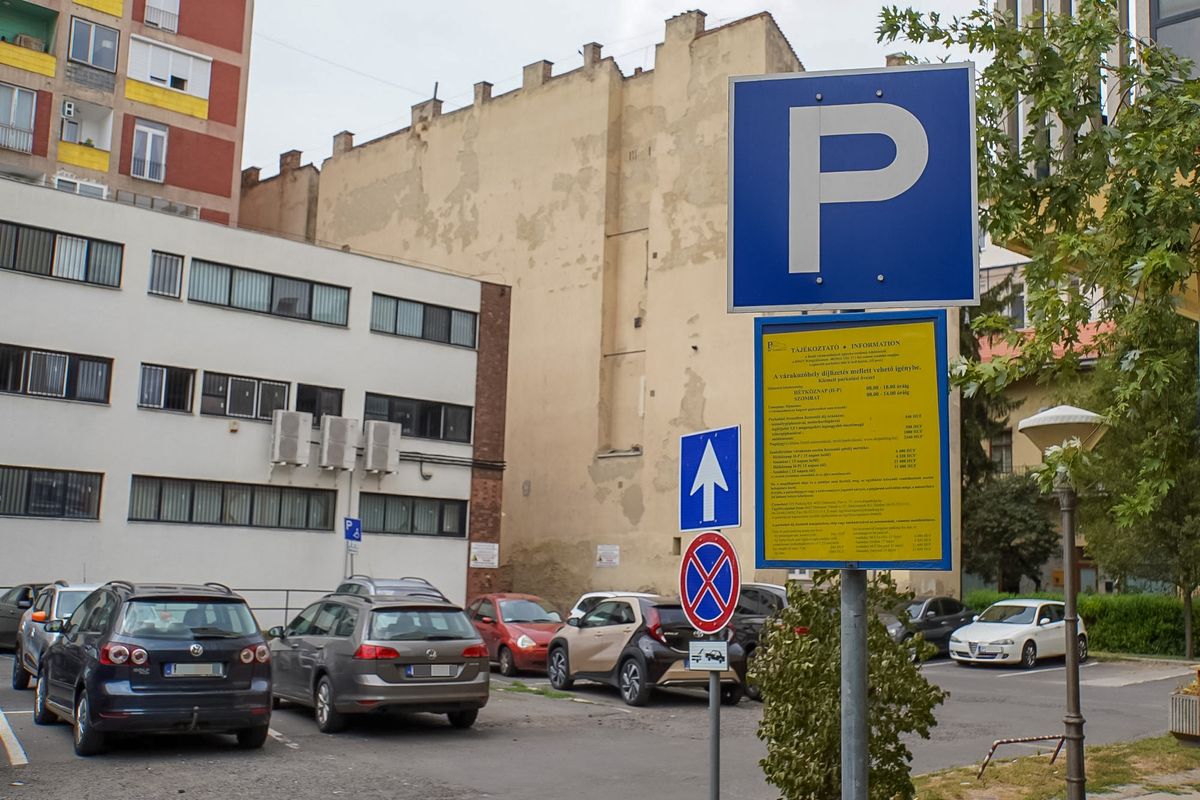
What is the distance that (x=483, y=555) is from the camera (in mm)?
37844

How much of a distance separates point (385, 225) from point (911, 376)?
50.2m

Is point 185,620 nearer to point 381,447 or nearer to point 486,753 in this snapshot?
point 486,753

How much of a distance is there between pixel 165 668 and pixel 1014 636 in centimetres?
2254

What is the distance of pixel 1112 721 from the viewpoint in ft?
61.9

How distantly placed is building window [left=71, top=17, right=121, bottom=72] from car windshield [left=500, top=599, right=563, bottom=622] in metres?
24.2

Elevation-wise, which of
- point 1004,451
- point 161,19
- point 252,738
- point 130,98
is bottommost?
point 252,738

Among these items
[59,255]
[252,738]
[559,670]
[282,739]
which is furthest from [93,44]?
[252,738]

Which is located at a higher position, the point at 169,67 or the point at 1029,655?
the point at 169,67

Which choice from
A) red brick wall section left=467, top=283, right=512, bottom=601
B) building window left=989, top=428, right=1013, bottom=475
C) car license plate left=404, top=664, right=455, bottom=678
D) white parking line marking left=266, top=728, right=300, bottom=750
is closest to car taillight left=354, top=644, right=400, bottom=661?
car license plate left=404, top=664, right=455, bottom=678

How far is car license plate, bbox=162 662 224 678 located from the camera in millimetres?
12414

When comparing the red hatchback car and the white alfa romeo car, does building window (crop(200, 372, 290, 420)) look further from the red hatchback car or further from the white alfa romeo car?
the white alfa romeo car

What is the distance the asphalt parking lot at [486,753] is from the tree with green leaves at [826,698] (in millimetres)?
4522

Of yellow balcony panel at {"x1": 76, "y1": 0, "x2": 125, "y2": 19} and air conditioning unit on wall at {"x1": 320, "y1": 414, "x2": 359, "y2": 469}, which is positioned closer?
air conditioning unit on wall at {"x1": 320, "y1": 414, "x2": 359, "y2": 469}

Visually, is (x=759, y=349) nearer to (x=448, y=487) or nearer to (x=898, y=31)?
(x=898, y=31)
